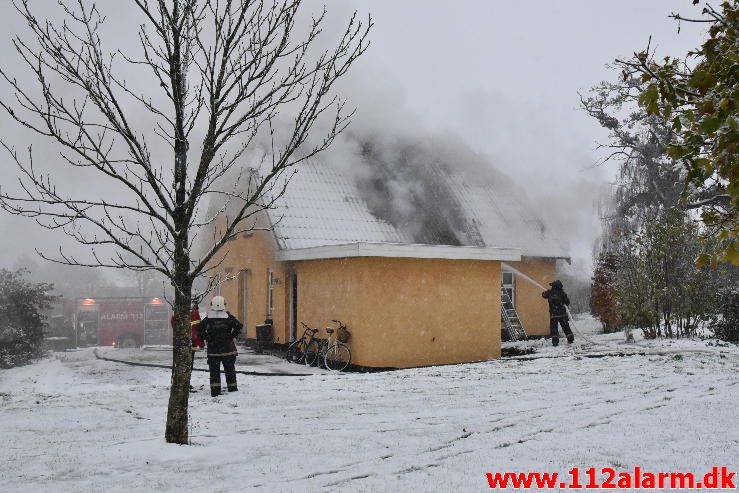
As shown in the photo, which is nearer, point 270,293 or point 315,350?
point 315,350

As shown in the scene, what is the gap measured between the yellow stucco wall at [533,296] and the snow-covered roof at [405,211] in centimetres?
54

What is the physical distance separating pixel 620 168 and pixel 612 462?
23.0m

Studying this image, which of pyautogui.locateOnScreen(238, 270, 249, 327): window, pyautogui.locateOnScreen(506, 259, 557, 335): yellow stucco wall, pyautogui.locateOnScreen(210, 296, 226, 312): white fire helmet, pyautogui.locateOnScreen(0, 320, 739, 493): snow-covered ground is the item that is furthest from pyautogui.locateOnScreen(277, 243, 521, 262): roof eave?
pyautogui.locateOnScreen(506, 259, 557, 335): yellow stucco wall

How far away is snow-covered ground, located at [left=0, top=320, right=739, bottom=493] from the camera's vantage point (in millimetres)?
5320

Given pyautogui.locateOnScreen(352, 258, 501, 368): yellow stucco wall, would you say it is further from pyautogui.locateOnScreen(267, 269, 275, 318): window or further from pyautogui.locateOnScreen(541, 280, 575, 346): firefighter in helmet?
pyautogui.locateOnScreen(267, 269, 275, 318): window

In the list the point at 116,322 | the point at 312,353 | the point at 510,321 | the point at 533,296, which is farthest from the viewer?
the point at 116,322

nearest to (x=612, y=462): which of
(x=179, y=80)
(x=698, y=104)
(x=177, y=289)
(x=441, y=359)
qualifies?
(x=698, y=104)

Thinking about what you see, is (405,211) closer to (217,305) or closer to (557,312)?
(557,312)

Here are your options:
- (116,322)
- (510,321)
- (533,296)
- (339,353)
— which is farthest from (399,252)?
(116,322)

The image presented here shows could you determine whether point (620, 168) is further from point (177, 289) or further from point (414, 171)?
point (177, 289)

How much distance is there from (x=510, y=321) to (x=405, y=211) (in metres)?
4.54

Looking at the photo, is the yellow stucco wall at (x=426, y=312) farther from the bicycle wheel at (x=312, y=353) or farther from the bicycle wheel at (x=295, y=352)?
the bicycle wheel at (x=295, y=352)

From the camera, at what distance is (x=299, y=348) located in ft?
Answer: 48.6

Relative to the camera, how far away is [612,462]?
17.7ft
